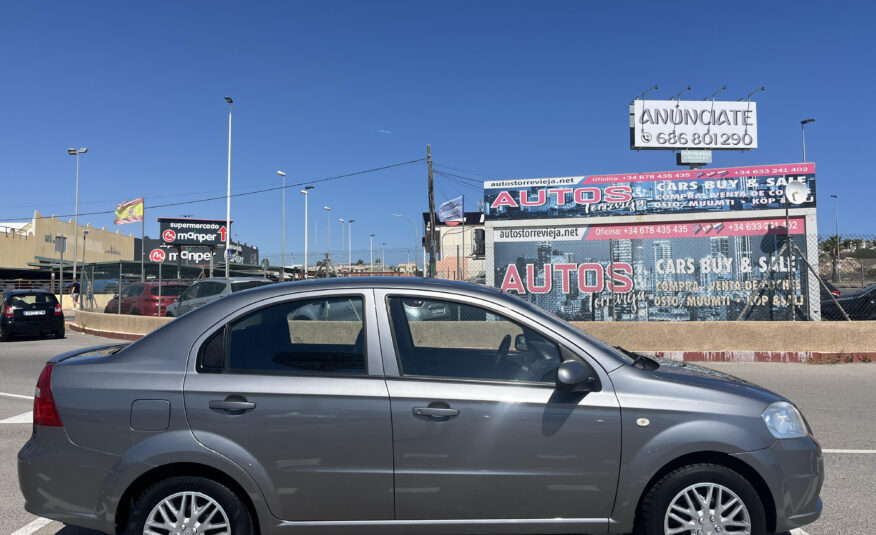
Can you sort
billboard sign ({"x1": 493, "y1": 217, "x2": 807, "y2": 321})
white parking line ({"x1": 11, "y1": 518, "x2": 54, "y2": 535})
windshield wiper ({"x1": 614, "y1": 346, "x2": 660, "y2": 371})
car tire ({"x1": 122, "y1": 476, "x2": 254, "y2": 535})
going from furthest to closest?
billboard sign ({"x1": 493, "y1": 217, "x2": 807, "y2": 321}), white parking line ({"x1": 11, "y1": 518, "x2": 54, "y2": 535}), windshield wiper ({"x1": 614, "y1": 346, "x2": 660, "y2": 371}), car tire ({"x1": 122, "y1": 476, "x2": 254, "y2": 535})

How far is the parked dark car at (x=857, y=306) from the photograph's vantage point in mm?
15188

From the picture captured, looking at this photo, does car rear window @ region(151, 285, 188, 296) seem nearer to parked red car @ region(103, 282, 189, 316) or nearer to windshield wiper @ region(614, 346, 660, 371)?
parked red car @ region(103, 282, 189, 316)

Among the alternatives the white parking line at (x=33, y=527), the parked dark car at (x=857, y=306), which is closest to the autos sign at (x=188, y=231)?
the parked dark car at (x=857, y=306)

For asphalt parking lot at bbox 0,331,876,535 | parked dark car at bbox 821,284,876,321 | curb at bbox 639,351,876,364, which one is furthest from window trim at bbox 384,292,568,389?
parked dark car at bbox 821,284,876,321

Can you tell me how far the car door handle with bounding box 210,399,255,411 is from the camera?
3.09m

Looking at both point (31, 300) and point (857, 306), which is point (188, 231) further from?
point (857, 306)

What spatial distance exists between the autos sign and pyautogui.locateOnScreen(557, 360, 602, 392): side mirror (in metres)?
37.2

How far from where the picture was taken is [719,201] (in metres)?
18.3

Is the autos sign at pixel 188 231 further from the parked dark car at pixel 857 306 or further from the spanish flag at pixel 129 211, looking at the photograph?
the parked dark car at pixel 857 306

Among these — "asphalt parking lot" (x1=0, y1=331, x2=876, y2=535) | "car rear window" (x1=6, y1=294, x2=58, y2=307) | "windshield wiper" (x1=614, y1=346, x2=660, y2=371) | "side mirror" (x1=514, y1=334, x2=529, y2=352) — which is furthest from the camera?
"car rear window" (x1=6, y1=294, x2=58, y2=307)

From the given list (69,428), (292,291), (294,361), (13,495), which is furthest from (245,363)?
(13,495)

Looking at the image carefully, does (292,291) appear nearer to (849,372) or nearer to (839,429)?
(839,429)

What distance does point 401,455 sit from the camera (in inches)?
121

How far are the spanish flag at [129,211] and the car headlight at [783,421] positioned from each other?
53.6 metres
